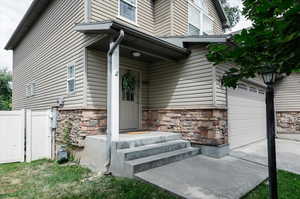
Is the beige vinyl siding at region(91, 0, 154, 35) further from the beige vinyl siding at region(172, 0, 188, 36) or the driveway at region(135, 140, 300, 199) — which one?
the driveway at region(135, 140, 300, 199)

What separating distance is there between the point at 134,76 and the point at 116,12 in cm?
231

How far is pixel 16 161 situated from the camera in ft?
19.6

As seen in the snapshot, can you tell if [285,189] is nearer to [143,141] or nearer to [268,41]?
[143,141]

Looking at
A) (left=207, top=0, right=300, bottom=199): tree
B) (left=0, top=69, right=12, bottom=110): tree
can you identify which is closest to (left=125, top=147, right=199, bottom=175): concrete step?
(left=207, top=0, right=300, bottom=199): tree

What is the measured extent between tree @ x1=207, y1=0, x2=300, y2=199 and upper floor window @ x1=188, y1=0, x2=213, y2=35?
7571mm

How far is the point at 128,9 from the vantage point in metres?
7.30

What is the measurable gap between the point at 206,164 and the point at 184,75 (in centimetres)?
285

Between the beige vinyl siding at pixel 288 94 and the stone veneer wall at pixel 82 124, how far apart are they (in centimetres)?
957

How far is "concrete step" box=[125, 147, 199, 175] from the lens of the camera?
4113 mm

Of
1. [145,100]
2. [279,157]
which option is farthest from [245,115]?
[145,100]

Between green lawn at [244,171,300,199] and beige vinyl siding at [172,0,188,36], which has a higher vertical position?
beige vinyl siding at [172,0,188,36]

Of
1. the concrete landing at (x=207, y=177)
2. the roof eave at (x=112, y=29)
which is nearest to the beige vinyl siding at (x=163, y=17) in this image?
the roof eave at (x=112, y=29)

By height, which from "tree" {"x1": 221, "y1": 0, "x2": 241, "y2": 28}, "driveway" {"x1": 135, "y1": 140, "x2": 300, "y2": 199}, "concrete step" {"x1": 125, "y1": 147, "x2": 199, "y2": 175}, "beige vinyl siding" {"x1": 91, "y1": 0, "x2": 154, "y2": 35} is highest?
"tree" {"x1": 221, "y1": 0, "x2": 241, "y2": 28}

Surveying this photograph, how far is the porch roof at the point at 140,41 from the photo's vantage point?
4.51 metres
